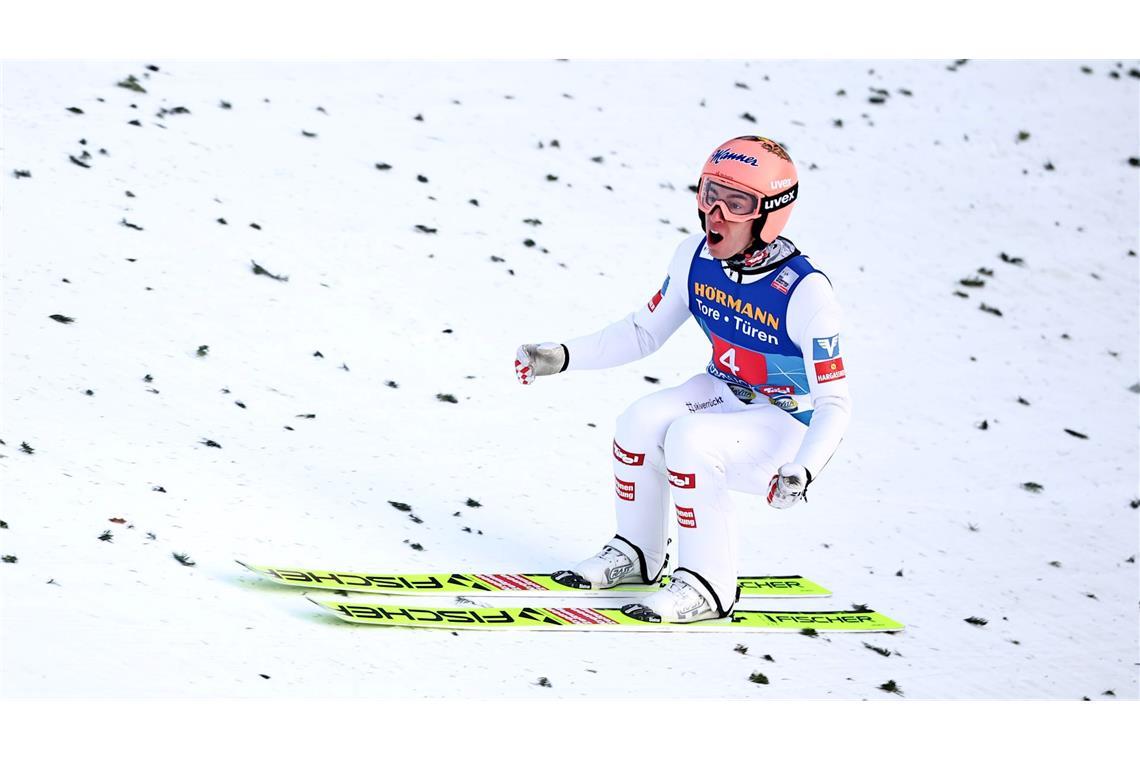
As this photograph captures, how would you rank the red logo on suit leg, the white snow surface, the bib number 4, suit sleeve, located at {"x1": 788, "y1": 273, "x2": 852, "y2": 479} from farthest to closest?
1. the red logo on suit leg
2. the bib number 4
3. the white snow surface
4. suit sleeve, located at {"x1": 788, "y1": 273, "x2": 852, "y2": 479}

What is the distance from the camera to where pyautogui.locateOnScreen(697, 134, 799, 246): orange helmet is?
6996 millimetres

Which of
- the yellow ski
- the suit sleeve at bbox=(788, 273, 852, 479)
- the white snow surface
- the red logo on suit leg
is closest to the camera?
the suit sleeve at bbox=(788, 273, 852, 479)

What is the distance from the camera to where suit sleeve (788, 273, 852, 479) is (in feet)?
22.9

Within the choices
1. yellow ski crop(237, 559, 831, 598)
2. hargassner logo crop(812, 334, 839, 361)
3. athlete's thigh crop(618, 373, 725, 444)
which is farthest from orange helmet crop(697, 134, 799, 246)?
yellow ski crop(237, 559, 831, 598)

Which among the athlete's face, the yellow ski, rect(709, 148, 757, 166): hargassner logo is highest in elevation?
rect(709, 148, 757, 166): hargassner logo

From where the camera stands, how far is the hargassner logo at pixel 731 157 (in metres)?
7.01

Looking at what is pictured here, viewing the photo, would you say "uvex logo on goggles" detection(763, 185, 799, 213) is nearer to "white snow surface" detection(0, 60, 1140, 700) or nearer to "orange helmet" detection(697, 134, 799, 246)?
"orange helmet" detection(697, 134, 799, 246)

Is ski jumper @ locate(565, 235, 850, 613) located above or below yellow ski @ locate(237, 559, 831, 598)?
above

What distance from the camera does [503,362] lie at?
10.2 m

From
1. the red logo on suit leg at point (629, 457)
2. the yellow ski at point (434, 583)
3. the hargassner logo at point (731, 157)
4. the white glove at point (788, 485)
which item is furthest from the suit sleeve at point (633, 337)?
the white glove at point (788, 485)

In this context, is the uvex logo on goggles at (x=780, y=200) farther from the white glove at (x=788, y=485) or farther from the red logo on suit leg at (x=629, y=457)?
the red logo on suit leg at (x=629, y=457)

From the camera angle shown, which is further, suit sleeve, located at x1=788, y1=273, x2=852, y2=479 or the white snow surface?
the white snow surface

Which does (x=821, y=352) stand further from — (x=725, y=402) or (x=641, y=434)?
(x=641, y=434)

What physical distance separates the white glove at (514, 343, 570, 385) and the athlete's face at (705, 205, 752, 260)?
98 centimetres
